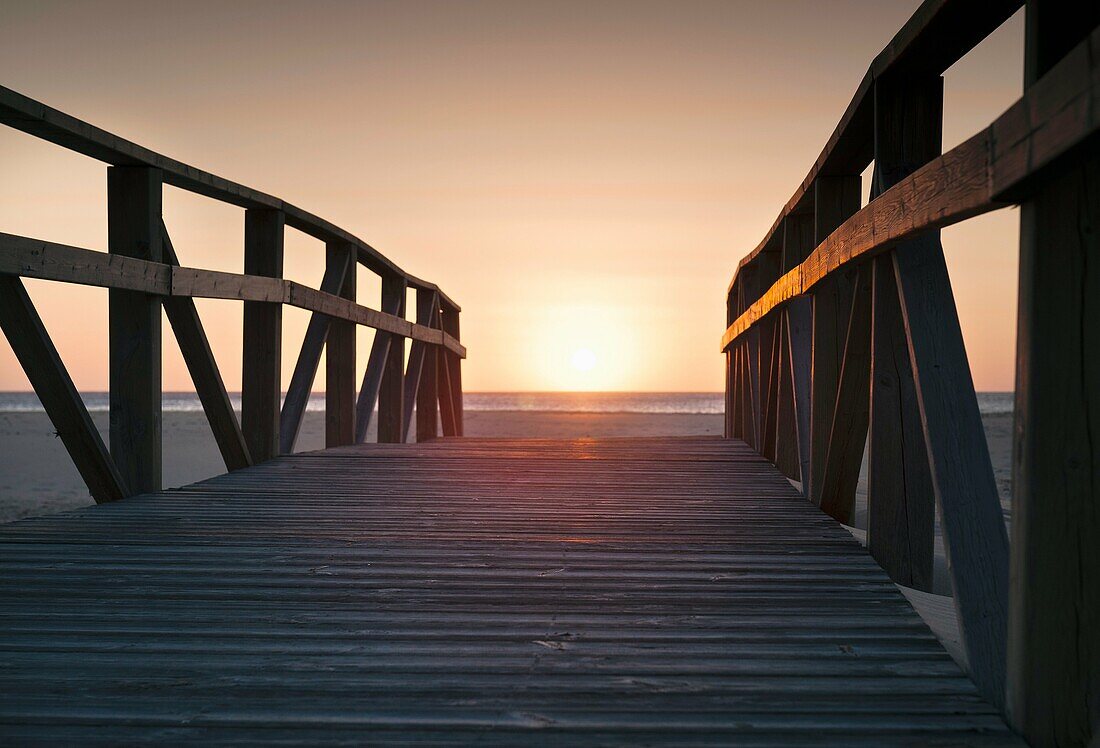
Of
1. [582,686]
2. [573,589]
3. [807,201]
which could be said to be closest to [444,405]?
[807,201]

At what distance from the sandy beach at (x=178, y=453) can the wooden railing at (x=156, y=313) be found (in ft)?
14.3

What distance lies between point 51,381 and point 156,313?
0.66 meters

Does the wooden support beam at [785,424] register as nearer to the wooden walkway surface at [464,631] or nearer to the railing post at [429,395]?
the wooden walkway surface at [464,631]

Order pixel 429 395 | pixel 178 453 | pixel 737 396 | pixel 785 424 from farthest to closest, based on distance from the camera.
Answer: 1. pixel 178 453
2. pixel 429 395
3. pixel 737 396
4. pixel 785 424

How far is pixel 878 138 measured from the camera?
2.64m

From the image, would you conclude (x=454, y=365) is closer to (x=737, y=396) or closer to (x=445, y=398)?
(x=445, y=398)

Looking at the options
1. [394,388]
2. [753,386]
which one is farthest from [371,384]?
[753,386]

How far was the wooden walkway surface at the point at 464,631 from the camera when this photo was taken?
159cm

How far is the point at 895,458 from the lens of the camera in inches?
108

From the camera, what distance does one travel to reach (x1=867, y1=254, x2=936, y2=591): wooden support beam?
2639mm

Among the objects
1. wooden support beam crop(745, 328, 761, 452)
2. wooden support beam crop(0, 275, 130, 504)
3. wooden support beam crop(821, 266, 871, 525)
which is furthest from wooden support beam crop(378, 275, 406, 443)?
wooden support beam crop(821, 266, 871, 525)

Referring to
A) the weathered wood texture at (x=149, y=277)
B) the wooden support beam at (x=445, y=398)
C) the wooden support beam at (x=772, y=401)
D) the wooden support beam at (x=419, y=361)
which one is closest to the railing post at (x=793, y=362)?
the wooden support beam at (x=772, y=401)

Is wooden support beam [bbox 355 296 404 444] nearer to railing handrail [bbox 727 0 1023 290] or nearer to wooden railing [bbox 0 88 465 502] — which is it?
wooden railing [bbox 0 88 465 502]

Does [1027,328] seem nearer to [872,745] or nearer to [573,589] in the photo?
[872,745]
